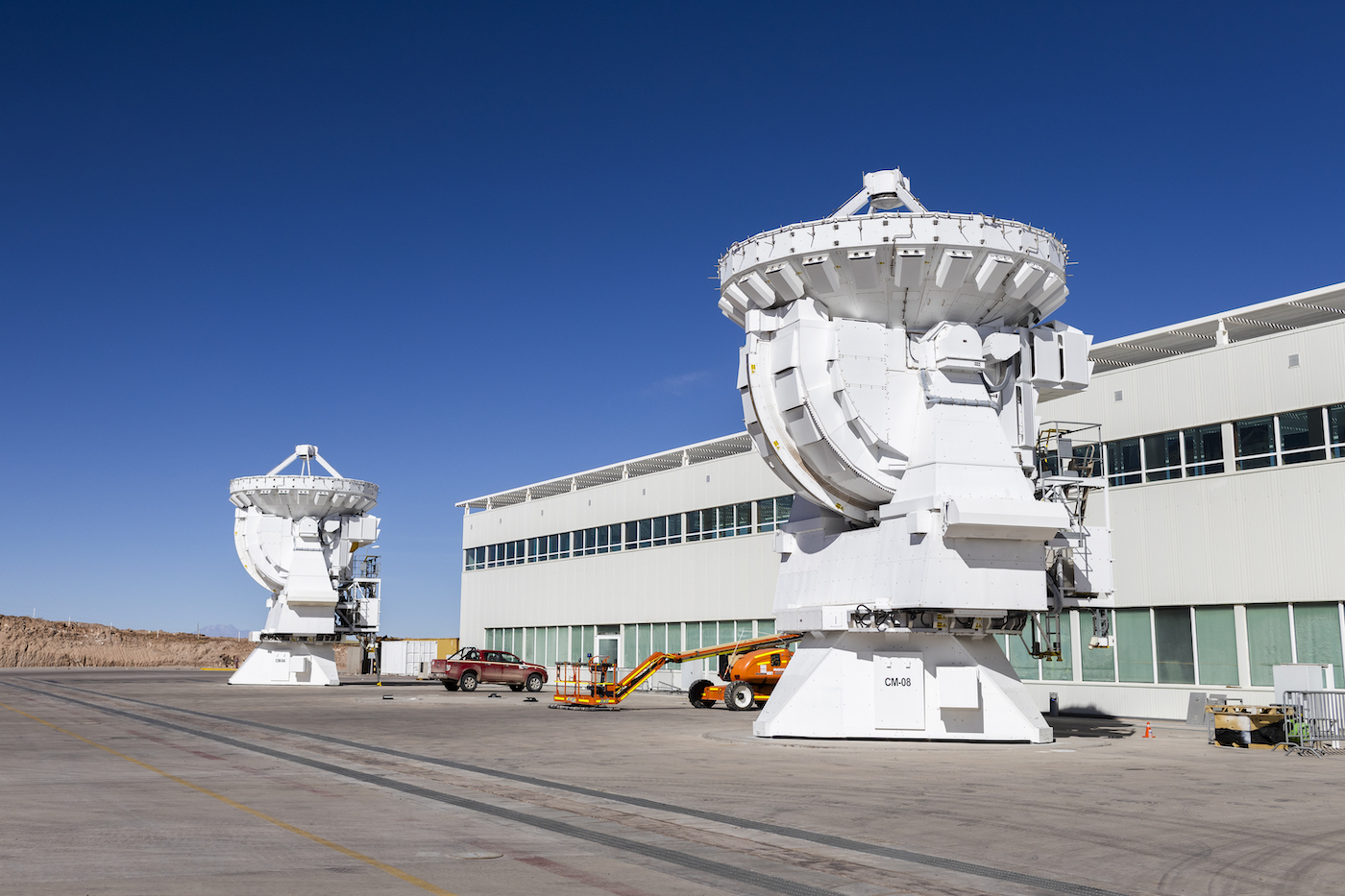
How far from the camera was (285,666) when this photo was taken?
5153 cm

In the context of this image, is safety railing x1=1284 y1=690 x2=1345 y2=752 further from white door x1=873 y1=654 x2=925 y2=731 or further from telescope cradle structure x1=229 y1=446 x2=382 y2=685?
telescope cradle structure x1=229 y1=446 x2=382 y2=685

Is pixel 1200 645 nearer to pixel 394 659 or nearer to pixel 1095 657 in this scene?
pixel 1095 657

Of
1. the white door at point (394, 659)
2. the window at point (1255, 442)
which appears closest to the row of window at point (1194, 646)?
the window at point (1255, 442)

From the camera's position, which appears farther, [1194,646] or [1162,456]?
[1162,456]

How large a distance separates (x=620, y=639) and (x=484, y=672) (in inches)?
292

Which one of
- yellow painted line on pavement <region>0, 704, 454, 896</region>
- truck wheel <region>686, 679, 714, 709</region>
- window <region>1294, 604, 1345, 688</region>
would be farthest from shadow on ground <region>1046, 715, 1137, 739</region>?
yellow painted line on pavement <region>0, 704, 454, 896</region>

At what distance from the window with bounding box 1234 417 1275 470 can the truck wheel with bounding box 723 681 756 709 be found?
47.7 ft

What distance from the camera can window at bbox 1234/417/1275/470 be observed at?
27422mm

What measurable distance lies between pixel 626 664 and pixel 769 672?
1800 centimetres

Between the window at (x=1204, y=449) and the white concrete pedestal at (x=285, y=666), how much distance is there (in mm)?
36860

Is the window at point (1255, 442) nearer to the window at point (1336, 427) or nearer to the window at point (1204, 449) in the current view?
the window at point (1204, 449)

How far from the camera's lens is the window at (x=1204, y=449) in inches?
1120

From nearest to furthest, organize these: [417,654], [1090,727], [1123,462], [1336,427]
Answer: [1336,427], [1090,727], [1123,462], [417,654]

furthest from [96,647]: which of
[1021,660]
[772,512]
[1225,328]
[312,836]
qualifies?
[312,836]
